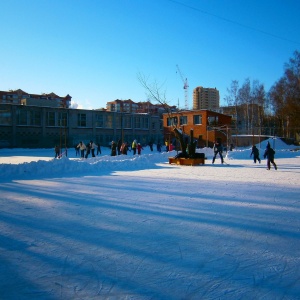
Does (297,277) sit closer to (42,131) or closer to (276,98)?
(42,131)

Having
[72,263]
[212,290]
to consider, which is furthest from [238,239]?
[72,263]

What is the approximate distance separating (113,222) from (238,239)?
2.16 meters

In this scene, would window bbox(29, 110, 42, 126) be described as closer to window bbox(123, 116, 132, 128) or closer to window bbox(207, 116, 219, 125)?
window bbox(123, 116, 132, 128)

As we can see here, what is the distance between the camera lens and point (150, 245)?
3949 millimetres

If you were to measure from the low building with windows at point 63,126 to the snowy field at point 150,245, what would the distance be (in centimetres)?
2854

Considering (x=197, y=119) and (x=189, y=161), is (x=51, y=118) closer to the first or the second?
(x=197, y=119)

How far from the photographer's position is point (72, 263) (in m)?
3.37

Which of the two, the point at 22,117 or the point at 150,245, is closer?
the point at 150,245

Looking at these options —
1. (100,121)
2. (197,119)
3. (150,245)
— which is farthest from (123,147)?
(100,121)

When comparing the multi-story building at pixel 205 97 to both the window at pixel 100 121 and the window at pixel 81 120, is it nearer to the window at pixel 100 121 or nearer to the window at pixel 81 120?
the window at pixel 100 121

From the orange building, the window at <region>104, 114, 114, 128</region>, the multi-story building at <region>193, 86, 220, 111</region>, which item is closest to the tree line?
the orange building

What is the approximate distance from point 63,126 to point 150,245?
4227 centimetres

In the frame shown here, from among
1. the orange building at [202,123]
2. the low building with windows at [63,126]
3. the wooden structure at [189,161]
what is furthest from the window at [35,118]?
the wooden structure at [189,161]

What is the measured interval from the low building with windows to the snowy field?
28.5 meters
